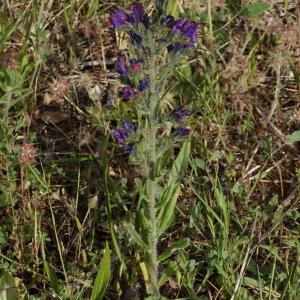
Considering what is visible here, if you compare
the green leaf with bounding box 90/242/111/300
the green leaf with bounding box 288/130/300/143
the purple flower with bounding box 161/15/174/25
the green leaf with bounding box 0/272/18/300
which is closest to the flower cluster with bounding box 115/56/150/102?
the purple flower with bounding box 161/15/174/25

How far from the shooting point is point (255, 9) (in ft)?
13.9

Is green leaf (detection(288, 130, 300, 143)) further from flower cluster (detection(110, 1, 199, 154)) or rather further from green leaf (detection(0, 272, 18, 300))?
green leaf (detection(0, 272, 18, 300))

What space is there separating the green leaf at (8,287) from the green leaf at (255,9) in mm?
2555

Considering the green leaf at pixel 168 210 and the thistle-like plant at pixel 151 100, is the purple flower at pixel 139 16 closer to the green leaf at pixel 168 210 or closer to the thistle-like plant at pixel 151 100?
the thistle-like plant at pixel 151 100

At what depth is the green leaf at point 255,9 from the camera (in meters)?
4.21

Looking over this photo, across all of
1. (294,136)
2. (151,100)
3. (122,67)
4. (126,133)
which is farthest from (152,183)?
(294,136)

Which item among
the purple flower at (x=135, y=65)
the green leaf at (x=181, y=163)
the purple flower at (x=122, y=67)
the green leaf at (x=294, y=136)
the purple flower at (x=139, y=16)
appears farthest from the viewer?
the green leaf at (x=294, y=136)

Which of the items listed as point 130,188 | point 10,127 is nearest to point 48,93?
point 10,127

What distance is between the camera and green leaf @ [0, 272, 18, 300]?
9.44 ft

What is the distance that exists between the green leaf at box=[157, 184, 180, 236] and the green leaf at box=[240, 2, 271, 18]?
1745 millimetres

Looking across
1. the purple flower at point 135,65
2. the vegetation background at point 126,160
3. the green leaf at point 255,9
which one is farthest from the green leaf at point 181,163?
the green leaf at point 255,9

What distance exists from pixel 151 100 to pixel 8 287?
119cm

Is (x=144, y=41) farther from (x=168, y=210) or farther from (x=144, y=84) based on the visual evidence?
(x=168, y=210)

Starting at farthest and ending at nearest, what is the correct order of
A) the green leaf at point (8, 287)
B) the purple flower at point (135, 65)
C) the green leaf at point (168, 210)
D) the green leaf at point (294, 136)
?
1. the green leaf at point (294, 136)
2. the green leaf at point (168, 210)
3. the green leaf at point (8, 287)
4. the purple flower at point (135, 65)
